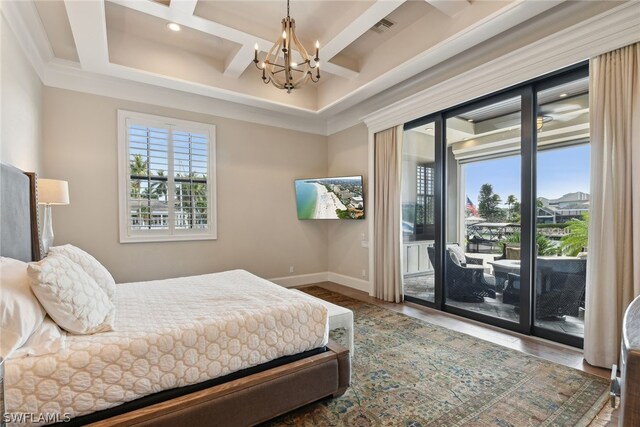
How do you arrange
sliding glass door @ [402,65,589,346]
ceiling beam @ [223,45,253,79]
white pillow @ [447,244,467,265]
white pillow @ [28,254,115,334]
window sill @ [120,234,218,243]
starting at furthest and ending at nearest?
window sill @ [120,234,218,243] → white pillow @ [447,244,467,265] → ceiling beam @ [223,45,253,79] → sliding glass door @ [402,65,589,346] → white pillow @ [28,254,115,334]

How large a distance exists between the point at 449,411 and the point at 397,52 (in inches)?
149

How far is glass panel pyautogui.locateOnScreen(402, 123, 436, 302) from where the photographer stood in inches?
163

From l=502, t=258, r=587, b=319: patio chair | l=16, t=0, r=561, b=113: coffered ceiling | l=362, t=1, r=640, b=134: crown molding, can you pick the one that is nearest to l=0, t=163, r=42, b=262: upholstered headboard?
l=16, t=0, r=561, b=113: coffered ceiling

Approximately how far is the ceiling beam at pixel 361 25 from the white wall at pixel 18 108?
299 centimetres

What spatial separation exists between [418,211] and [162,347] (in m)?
3.64

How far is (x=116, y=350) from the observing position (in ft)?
4.70

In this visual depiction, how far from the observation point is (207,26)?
10.5ft

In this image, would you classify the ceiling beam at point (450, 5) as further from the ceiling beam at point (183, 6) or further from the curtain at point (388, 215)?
the ceiling beam at point (183, 6)

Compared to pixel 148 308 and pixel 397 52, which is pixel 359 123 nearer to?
pixel 397 52

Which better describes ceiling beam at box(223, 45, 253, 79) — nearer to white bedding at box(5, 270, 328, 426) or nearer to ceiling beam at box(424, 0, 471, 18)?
ceiling beam at box(424, 0, 471, 18)

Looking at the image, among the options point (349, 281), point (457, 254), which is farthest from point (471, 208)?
point (349, 281)

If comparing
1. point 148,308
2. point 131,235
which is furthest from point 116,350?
point 131,235

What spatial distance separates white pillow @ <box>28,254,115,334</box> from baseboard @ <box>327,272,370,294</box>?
3914 mm

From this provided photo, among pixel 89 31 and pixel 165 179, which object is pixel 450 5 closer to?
pixel 89 31
